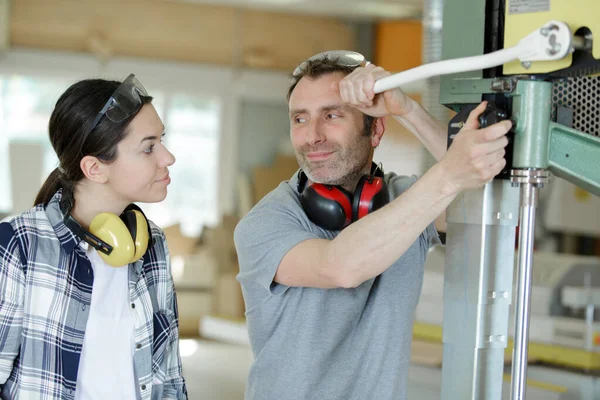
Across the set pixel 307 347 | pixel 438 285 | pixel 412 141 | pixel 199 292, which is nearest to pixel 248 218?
pixel 307 347

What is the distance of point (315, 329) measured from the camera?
1738 mm

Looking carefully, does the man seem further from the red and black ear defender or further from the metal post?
the metal post

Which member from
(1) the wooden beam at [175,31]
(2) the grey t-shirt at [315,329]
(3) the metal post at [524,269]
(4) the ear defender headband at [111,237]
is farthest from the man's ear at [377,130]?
(1) the wooden beam at [175,31]

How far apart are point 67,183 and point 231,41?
24.1 feet

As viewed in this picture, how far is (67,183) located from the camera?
1.81 meters

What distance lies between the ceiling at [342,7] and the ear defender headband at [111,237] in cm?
683

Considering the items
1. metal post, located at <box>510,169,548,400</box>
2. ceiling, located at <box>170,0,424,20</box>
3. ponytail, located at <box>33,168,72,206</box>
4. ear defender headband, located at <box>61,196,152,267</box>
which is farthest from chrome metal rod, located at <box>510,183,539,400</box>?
ceiling, located at <box>170,0,424,20</box>

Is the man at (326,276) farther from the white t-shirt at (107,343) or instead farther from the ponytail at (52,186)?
the ponytail at (52,186)

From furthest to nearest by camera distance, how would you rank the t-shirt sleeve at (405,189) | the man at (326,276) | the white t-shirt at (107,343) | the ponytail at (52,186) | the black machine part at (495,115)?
the t-shirt sleeve at (405,189), the ponytail at (52,186), the white t-shirt at (107,343), the man at (326,276), the black machine part at (495,115)

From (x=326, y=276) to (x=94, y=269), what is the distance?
0.58 meters

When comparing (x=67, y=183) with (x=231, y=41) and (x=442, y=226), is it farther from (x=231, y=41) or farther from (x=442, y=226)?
(x=231, y=41)

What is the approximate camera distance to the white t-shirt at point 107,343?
1688 millimetres

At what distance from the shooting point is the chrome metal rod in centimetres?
124

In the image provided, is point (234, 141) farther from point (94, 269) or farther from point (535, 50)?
point (535, 50)
